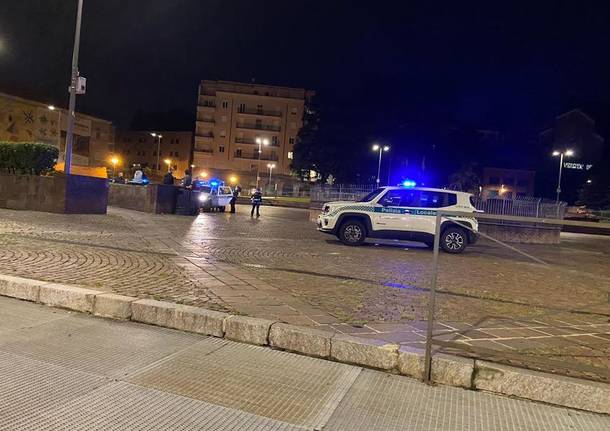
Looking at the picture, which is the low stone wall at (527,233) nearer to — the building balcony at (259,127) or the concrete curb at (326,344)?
the concrete curb at (326,344)

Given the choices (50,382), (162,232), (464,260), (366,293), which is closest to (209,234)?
(162,232)

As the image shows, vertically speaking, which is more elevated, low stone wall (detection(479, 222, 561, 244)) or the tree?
the tree

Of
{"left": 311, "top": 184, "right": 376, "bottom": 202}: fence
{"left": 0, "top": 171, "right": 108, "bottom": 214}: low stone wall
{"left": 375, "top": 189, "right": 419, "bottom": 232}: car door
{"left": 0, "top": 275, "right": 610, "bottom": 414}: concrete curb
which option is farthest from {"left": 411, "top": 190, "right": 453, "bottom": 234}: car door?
{"left": 0, "top": 171, "right": 108, "bottom": 214}: low stone wall

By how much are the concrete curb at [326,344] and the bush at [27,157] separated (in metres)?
12.7

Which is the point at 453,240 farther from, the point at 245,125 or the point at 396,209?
the point at 245,125

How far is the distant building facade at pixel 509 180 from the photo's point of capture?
232 ft

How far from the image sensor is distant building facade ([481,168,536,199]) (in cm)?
7075

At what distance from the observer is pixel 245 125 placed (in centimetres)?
9094

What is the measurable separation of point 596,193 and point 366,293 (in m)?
59.4

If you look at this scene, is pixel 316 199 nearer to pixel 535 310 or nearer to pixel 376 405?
pixel 535 310

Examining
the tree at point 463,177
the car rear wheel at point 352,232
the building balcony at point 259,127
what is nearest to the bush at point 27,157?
the car rear wheel at point 352,232

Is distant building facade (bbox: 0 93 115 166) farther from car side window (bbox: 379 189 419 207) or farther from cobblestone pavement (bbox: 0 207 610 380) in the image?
cobblestone pavement (bbox: 0 207 610 380)

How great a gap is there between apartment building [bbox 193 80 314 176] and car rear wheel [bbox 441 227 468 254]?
251 ft

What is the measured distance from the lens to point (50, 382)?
4.16 metres
